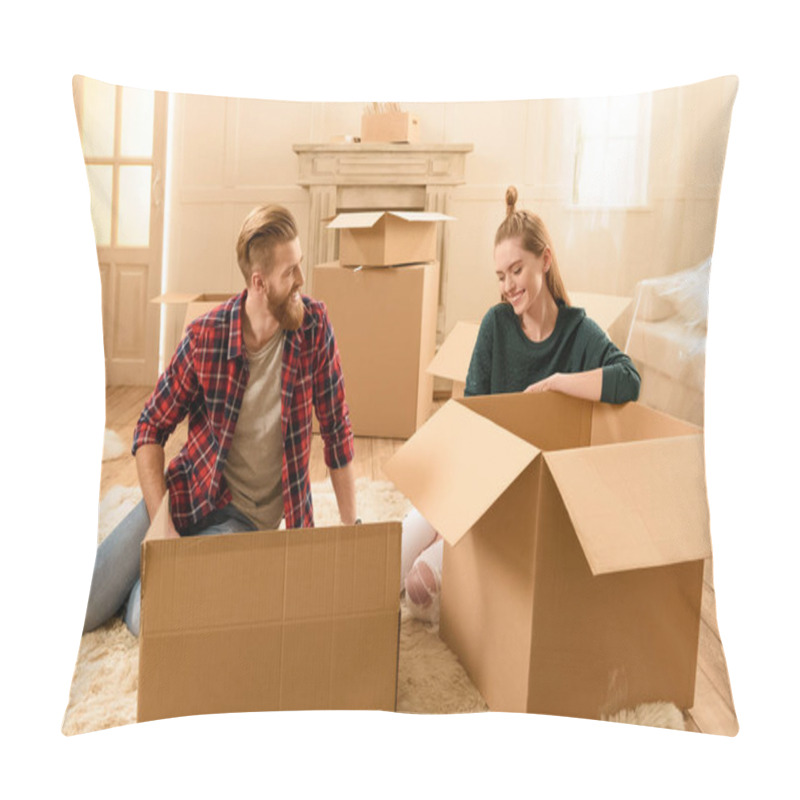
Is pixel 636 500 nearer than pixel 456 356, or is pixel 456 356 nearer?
pixel 636 500

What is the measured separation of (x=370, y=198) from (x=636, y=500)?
614 mm

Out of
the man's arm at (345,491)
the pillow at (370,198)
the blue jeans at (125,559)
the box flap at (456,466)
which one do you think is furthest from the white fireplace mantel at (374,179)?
the blue jeans at (125,559)

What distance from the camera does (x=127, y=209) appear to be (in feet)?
5.16

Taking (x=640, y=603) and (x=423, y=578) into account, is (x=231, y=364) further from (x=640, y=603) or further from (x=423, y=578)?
(x=640, y=603)

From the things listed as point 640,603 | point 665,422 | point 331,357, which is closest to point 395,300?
point 331,357

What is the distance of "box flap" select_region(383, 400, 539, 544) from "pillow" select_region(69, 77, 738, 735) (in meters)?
0.07

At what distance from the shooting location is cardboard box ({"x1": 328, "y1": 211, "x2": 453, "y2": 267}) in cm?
161

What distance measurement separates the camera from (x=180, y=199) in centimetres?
157

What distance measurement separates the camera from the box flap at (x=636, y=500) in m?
1.43

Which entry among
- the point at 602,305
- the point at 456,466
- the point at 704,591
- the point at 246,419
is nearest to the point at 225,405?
the point at 246,419

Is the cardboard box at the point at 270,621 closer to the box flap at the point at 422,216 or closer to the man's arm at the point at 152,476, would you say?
the man's arm at the point at 152,476

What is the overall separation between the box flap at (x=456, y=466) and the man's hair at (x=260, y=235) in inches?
14.3

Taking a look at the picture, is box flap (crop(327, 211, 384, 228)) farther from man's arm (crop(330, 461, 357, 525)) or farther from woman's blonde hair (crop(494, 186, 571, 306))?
man's arm (crop(330, 461, 357, 525))

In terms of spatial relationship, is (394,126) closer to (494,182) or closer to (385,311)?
(494,182)
